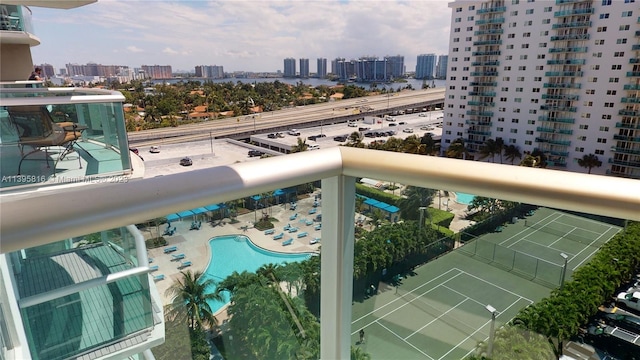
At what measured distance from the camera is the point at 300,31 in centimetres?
4206

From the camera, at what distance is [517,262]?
0.83 m

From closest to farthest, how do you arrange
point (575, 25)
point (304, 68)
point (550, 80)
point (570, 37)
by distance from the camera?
point (575, 25) < point (570, 37) < point (550, 80) < point (304, 68)

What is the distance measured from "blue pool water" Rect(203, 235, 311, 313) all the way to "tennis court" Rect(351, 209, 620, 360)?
301mm

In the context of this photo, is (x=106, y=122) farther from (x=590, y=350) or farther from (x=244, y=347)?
(x=590, y=350)

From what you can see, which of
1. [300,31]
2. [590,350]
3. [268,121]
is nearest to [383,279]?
[590,350]

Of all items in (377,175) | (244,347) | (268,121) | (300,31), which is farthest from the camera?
(300,31)

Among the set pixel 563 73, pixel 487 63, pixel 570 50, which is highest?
pixel 570 50

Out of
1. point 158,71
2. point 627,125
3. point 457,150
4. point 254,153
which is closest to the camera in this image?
point 627,125

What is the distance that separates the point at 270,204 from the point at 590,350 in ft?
2.59

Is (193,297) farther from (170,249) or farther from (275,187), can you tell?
(275,187)

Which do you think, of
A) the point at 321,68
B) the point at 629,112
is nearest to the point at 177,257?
the point at 629,112

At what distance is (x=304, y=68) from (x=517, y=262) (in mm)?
90770

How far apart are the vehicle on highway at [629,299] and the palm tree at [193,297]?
108 centimetres

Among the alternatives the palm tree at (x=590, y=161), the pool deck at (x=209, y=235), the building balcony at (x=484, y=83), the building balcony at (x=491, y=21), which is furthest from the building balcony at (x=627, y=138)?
the pool deck at (x=209, y=235)
